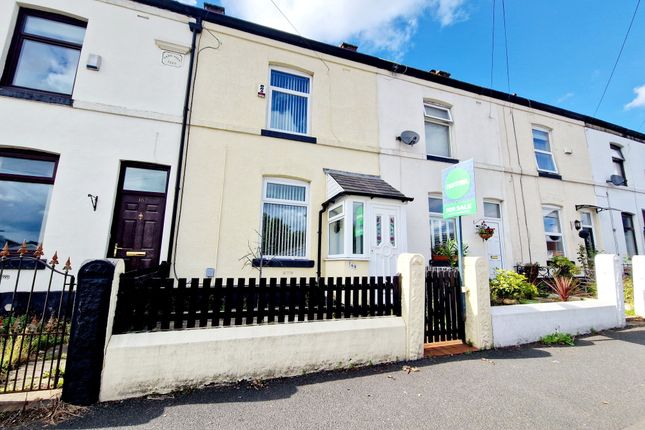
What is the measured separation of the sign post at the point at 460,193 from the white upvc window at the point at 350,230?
178 cm

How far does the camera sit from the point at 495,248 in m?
9.02

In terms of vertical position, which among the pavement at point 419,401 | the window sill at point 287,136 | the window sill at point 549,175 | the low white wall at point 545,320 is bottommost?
the pavement at point 419,401

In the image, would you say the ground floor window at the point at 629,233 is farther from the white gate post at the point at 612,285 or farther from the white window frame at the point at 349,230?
the white window frame at the point at 349,230

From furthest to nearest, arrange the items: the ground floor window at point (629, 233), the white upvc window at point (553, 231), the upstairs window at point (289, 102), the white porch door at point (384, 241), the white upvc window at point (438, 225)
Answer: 1. the ground floor window at point (629, 233)
2. the white upvc window at point (553, 231)
3. the white upvc window at point (438, 225)
4. the upstairs window at point (289, 102)
5. the white porch door at point (384, 241)

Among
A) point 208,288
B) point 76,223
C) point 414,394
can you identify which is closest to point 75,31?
point 76,223

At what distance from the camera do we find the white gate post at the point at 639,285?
6473 mm

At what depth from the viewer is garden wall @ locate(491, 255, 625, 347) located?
4578mm

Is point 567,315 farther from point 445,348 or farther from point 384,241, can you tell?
point 384,241

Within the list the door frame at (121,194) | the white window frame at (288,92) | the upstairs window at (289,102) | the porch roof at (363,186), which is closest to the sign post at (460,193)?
the porch roof at (363,186)

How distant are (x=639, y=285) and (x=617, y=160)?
869 cm

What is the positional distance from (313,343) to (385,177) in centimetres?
564

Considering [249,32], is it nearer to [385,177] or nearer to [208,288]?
[385,177]

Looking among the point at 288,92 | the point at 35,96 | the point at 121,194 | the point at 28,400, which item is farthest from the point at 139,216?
the point at 288,92

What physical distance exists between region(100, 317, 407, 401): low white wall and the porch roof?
10.00 ft
